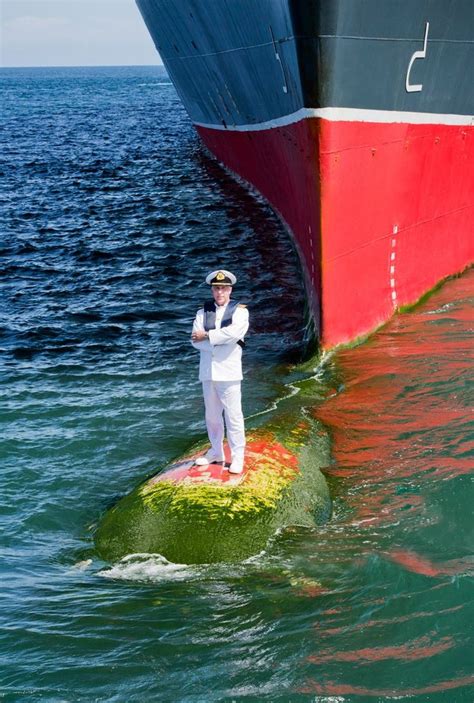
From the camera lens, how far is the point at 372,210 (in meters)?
11.5

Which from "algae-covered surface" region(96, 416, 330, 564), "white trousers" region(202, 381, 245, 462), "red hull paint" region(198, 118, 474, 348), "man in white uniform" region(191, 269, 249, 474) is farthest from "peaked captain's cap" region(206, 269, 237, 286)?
"red hull paint" region(198, 118, 474, 348)

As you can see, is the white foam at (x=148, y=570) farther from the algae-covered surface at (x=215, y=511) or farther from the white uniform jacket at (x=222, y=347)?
the white uniform jacket at (x=222, y=347)

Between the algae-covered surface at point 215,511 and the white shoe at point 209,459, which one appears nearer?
the algae-covered surface at point 215,511

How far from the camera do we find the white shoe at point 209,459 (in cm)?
777

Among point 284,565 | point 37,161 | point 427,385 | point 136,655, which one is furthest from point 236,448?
point 37,161

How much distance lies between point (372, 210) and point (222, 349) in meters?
5.05

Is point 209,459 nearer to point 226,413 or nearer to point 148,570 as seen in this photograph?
point 226,413

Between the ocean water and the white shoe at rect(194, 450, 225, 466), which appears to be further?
the white shoe at rect(194, 450, 225, 466)

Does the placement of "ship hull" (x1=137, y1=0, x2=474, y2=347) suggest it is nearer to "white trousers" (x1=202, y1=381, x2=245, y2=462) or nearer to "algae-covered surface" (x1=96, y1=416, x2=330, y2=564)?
"algae-covered surface" (x1=96, y1=416, x2=330, y2=564)

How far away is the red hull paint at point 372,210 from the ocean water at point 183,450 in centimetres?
48

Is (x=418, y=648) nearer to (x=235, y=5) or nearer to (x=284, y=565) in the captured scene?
(x=284, y=565)

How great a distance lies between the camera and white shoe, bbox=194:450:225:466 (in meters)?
7.77

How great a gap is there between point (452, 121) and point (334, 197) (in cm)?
322

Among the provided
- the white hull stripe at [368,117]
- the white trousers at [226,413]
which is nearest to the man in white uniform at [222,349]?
the white trousers at [226,413]
